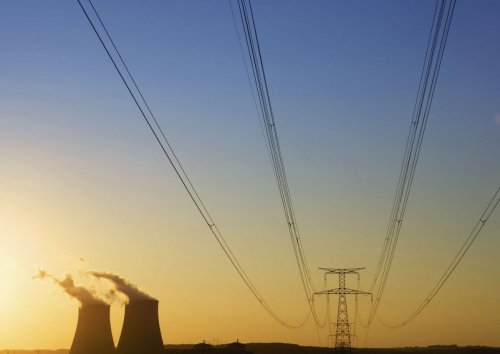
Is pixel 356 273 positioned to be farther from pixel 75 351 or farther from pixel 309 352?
pixel 309 352

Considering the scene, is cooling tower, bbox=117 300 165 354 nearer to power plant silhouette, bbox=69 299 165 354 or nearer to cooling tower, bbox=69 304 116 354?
power plant silhouette, bbox=69 299 165 354

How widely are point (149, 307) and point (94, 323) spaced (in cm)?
405

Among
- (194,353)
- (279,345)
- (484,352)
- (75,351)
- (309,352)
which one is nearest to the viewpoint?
(75,351)

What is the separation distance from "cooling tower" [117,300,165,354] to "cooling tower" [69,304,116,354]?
3.53 ft

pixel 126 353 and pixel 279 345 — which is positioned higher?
pixel 279 345

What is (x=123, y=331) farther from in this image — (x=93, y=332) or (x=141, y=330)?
(x=93, y=332)

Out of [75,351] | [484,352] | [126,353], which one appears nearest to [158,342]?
[126,353]

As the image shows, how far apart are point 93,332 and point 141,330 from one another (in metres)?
3.44

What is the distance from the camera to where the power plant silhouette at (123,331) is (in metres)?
51.1

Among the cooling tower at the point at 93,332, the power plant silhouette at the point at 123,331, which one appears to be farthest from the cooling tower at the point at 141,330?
the cooling tower at the point at 93,332

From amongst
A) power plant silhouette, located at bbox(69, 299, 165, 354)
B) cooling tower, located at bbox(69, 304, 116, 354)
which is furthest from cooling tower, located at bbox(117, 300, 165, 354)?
cooling tower, located at bbox(69, 304, 116, 354)

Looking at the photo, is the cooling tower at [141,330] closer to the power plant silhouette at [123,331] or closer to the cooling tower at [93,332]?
the power plant silhouette at [123,331]

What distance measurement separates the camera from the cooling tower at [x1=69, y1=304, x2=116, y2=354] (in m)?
51.1

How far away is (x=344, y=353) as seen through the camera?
191 feet
